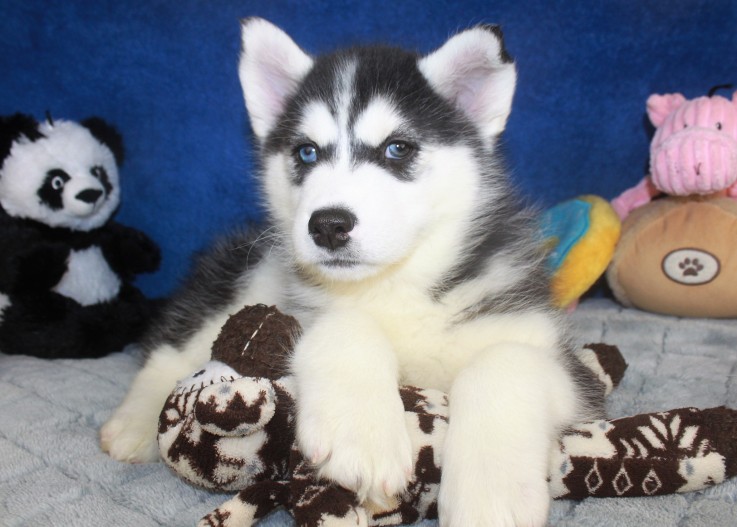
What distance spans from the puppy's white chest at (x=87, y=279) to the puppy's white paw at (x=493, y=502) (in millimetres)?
2118

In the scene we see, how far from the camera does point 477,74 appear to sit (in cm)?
205

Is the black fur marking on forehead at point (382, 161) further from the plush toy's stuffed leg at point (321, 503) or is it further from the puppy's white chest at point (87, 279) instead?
the puppy's white chest at point (87, 279)

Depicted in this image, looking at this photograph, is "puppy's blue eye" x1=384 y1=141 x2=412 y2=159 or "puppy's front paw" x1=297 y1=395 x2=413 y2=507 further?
"puppy's blue eye" x1=384 y1=141 x2=412 y2=159

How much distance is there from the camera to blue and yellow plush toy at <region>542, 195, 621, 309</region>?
8.78 ft

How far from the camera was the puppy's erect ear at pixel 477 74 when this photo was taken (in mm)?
1913

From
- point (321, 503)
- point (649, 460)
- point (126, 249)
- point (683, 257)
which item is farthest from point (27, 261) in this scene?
point (683, 257)

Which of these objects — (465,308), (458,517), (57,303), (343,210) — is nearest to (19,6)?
(57,303)

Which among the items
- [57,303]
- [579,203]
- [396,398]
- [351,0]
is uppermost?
[351,0]

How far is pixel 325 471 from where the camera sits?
129 centimetres

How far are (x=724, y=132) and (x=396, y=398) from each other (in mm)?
1884

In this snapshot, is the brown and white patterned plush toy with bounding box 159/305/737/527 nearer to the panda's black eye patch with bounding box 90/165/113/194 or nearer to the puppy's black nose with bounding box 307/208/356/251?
the puppy's black nose with bounding box 307/208/356/251

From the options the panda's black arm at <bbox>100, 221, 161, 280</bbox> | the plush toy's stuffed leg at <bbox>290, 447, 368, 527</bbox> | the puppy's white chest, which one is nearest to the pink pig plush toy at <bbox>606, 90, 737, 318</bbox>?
the plush toy's stuffed leg at <bbox>290, 447, 368, 527</bbox>

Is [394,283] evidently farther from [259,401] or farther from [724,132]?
[724,132]

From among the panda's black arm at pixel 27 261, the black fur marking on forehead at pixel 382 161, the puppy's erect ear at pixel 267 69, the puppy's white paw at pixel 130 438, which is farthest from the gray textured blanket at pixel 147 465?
the puppy's erect ear at pixel 267 69
